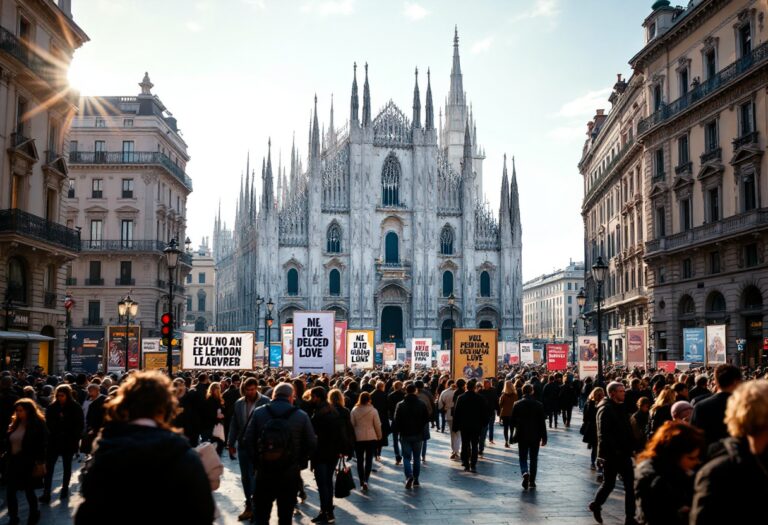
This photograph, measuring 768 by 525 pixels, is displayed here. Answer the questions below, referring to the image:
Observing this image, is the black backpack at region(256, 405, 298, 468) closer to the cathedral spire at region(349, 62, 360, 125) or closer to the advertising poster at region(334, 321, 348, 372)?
the advertising poster at region(334, 321, 348, 372)

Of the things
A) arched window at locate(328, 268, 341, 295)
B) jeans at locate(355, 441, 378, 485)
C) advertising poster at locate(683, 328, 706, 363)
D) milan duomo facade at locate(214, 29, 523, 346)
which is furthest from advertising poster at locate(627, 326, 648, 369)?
arched window at locate(328, 268, 341, 295)

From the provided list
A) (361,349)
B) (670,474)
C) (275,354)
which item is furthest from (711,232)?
(670,474)

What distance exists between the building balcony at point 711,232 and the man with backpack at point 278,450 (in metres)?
25.8

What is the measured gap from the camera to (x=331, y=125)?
102 meters

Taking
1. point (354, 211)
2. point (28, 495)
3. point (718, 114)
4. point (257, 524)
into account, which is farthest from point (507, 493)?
point (354, 211)

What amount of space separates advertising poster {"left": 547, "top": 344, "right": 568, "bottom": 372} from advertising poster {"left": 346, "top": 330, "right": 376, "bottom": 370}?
8.70 meters

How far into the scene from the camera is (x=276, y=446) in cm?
829

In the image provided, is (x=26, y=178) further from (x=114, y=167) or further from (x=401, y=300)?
(x=401, y=300)

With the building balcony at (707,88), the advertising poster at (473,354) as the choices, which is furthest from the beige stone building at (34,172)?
the building balcony at (707,88)

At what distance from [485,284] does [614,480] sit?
62.7 metres

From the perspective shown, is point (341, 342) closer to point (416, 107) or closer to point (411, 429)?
point (411, 429)

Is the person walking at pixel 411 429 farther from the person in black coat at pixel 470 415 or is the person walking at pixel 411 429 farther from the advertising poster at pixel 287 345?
the advertising poster at pixel 287 345

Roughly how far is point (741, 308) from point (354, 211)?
4122 centimetres

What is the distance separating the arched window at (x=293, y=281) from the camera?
68.9 m
